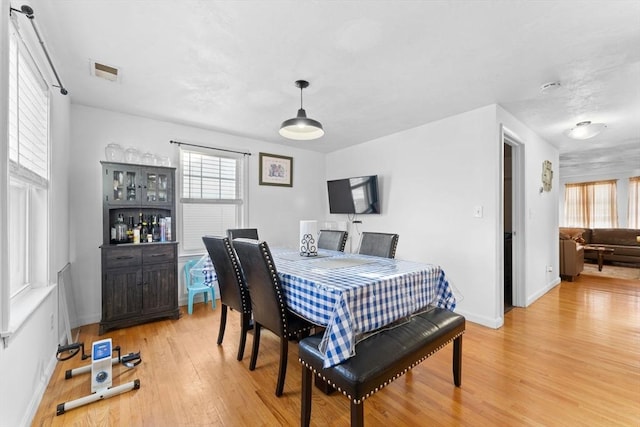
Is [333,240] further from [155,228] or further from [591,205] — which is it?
[591,205]

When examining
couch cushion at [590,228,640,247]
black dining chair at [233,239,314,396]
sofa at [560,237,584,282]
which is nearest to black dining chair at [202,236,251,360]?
black dining chair at [233,239,314,396]

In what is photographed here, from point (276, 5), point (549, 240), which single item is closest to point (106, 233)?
point (276, 5)

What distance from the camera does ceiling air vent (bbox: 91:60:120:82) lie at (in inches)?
89.6

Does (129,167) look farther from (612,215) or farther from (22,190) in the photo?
(612,215)

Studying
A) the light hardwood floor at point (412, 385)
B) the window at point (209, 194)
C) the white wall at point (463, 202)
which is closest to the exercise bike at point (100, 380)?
the light hardwood floor at point (412, 385)

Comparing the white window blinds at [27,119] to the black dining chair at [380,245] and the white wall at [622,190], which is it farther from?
the white wall at [622,190]

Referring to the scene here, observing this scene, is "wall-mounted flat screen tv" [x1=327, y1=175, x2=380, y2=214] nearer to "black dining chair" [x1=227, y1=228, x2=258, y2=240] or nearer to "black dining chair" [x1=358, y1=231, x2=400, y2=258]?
"black dining chair" [x1=358, y1=231, x2=400, y2=258]

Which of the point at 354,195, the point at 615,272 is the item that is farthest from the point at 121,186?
the point at 615,272

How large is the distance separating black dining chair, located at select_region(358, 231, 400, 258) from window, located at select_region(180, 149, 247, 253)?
7.07ft

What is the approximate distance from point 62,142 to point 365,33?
9.49ft

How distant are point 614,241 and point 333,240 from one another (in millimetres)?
7624

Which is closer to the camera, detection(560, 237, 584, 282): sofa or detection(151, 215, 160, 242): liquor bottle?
detection(151, 215, 160, 242): liquor bottle

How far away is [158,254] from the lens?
3.13 m

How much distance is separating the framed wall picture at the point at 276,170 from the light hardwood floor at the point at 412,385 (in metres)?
2.43
